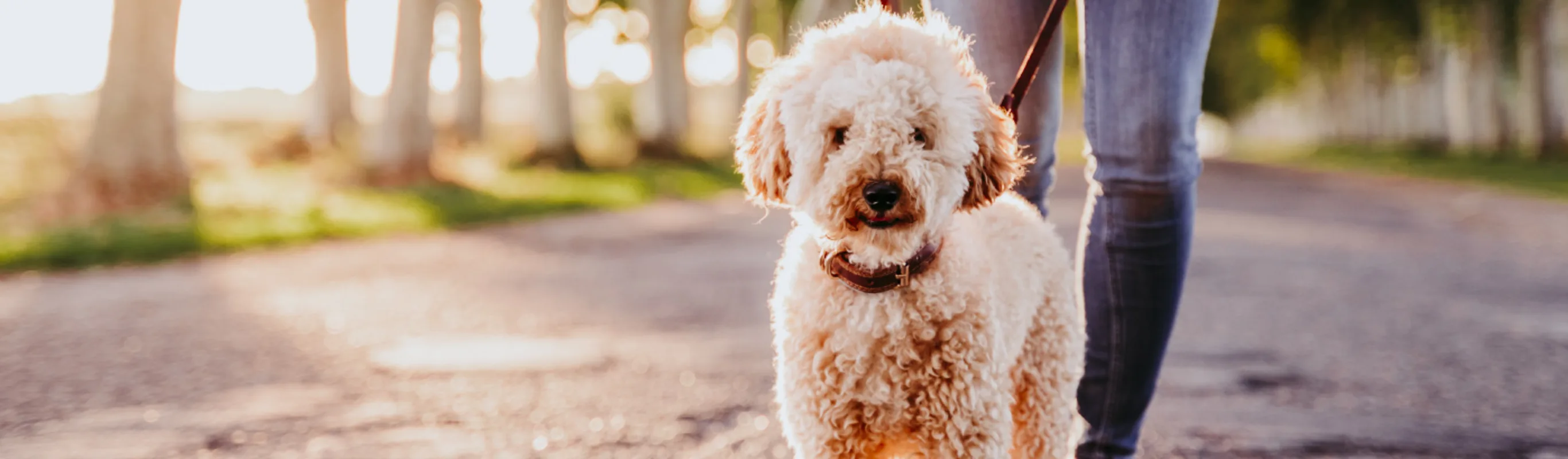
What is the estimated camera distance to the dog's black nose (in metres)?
2.10

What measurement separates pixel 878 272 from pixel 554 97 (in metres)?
18.4

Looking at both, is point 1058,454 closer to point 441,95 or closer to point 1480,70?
point 1480,70

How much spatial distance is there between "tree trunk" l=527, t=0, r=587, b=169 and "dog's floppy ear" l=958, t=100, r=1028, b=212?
60.1ft

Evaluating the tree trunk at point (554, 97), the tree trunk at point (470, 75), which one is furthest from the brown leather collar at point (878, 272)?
the tree trunk at point (470, 75)

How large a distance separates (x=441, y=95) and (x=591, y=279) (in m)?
33.5

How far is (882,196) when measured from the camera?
2.10 metres

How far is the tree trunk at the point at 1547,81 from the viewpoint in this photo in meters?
24.3

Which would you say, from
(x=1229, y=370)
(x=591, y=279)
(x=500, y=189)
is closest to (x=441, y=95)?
(x=500, y=189)

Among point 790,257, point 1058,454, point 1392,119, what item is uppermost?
point 790,257

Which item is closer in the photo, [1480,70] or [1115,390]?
[1115,390]

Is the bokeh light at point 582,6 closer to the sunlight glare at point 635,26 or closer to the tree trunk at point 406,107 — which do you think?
the sunlight glare at point 635,26

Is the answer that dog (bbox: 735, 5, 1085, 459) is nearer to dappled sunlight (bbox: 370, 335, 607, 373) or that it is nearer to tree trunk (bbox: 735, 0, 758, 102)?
dappled sunlight (bbox: 370, 335, 607, 373)

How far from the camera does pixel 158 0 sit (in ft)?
41.0

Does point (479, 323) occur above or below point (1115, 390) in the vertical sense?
below
